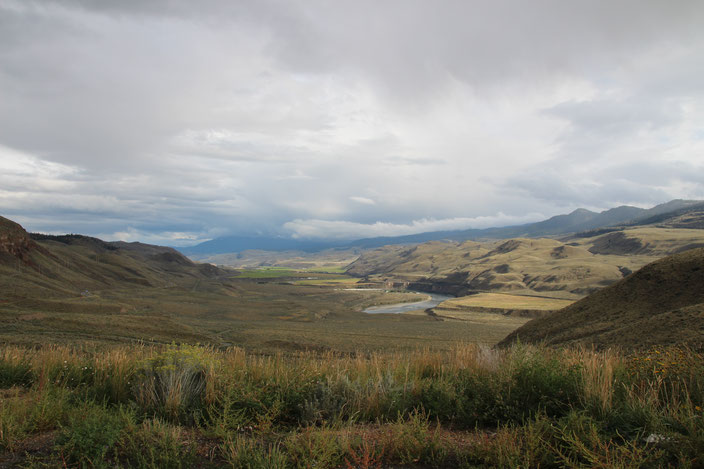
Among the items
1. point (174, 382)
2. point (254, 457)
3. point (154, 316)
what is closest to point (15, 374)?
point (174, 382)

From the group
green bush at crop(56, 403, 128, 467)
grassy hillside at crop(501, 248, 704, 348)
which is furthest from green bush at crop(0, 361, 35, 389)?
grassy hillside at crop(501, 248, 704, 348)

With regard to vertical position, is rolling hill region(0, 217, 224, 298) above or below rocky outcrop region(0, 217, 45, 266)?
below

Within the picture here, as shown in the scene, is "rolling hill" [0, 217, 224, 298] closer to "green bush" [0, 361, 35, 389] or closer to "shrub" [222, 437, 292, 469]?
"green bush" [0, 361, 35, 389]

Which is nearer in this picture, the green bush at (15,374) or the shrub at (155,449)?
the shrub at (155,449)

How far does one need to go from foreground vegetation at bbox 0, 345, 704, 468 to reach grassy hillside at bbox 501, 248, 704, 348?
8.74 metres

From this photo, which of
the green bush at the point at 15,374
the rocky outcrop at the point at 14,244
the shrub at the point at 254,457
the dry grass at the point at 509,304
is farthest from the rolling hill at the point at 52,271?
the dry grass at the point at 509,304

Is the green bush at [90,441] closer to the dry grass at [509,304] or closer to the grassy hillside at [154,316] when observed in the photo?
the grassy hillside at [154,316]

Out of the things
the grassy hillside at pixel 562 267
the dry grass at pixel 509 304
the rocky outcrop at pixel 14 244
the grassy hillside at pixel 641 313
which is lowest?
the dry grass at pixel 509 304

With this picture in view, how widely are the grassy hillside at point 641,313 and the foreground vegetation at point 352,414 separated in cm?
874

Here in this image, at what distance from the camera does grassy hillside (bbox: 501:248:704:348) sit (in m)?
14.4

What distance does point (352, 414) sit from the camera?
636cm

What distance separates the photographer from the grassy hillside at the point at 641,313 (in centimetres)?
1436

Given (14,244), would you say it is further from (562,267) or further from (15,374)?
(562,267)

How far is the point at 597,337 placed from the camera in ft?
56.8
